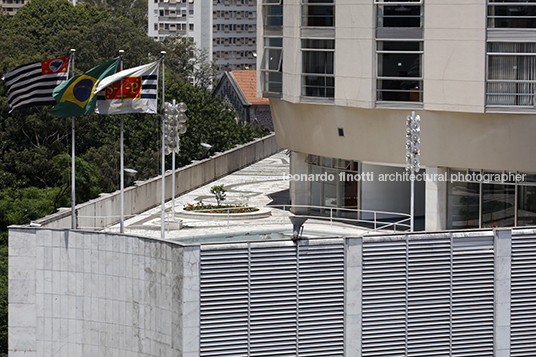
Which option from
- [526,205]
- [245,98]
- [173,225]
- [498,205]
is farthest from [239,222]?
[245,98]

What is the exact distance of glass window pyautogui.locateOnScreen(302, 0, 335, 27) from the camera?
4019 cm

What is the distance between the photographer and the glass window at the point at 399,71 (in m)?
38.2

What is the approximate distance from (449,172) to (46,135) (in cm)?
3432

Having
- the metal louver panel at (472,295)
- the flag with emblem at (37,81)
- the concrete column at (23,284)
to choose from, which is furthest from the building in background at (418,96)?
the concrete column at (23,284)

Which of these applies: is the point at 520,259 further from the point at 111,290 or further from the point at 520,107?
the point at 111,290

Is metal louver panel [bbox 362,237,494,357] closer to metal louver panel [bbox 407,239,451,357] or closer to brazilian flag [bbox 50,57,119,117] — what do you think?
metal louver panel [bbox 407,239,451,357]

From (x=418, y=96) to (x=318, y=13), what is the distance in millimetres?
6192

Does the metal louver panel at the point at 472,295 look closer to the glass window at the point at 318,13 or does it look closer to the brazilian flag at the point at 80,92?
the brazilian flag at the point at 80,92

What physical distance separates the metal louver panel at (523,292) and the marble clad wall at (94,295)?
33.5 feet

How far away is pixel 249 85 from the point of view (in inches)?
4373

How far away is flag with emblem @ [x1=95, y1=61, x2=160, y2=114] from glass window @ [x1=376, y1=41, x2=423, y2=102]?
A: 11487 millimetres

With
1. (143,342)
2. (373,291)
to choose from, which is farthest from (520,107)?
(143,342)

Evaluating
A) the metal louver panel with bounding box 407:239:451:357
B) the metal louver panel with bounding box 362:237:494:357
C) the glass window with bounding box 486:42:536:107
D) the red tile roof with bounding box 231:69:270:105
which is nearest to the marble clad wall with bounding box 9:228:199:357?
the metal louver panel with bounding box 362:237:494:357

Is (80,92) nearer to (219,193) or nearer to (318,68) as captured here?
(318,68)
